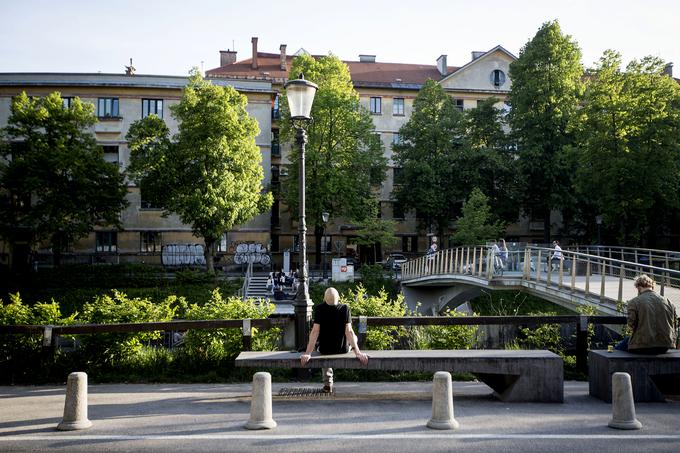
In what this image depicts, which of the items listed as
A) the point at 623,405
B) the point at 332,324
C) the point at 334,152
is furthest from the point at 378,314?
the point at 334,152

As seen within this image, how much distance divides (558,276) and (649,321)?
11.4 m

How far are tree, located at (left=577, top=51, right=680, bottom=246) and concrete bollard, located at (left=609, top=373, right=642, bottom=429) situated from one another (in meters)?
29.2

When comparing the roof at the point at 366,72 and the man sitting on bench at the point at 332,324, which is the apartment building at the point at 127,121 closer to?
the roof at the point at 366,72

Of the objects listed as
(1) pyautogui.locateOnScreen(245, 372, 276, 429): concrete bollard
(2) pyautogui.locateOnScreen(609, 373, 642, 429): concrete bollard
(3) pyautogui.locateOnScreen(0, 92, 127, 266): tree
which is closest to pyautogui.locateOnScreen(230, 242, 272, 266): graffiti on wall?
(3) pyautogui.locateOnScreen(0, 92, 127, 266): tree

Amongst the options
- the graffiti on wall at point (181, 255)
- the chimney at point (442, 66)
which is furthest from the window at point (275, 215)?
the chimney at point (442, 66)

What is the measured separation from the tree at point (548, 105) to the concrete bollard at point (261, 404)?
3821cm

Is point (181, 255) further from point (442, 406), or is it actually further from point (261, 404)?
point (442, 406)

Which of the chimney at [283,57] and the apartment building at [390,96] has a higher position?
the chimney at [283,57]

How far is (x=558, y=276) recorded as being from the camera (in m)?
19.8

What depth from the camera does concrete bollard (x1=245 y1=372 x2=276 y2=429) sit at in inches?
275

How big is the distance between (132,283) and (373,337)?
102ft

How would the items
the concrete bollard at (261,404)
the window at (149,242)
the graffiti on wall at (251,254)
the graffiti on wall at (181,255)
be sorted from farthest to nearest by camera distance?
the window at (149,242), the graffiti on wall at (181,255), the graffiti on wall at (251,254), the concrete bollard at (261,404)

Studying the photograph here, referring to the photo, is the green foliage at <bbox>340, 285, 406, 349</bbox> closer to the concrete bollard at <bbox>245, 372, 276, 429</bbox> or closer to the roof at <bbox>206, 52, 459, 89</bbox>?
the concrete bollard at <bbox>245, 372, 276, 429</bbox>

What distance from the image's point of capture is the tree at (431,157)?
4512cm
